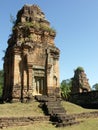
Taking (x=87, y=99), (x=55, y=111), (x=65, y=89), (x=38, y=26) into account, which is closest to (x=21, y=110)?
(x=55, y=111)

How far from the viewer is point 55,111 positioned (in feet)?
49.6

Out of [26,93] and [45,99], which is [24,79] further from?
[45,99]

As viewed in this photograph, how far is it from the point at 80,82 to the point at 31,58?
59.0 feet

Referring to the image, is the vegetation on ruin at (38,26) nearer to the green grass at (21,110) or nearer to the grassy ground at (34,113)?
the grassy ground at (34,113)

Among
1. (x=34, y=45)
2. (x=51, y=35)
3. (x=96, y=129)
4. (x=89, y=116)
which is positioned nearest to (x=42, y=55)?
(x=34, y=45)

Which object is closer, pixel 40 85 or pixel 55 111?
pixel 55 111

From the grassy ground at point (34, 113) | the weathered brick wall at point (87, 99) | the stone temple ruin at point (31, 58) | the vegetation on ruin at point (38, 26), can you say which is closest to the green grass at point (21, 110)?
the grassy ground at point (34, 113)

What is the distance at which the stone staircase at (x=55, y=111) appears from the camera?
13552mm

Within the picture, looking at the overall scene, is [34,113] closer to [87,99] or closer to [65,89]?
[87,99]

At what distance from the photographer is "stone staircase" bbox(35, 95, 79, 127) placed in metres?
13.6

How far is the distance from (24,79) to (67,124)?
5.49 meters

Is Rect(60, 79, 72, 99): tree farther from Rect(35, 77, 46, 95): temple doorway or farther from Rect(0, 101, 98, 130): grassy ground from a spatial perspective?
Rect(0, 101, 98, 130): grassy ground

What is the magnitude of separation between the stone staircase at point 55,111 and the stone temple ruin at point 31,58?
3.10 ft

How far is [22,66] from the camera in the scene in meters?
17.8
